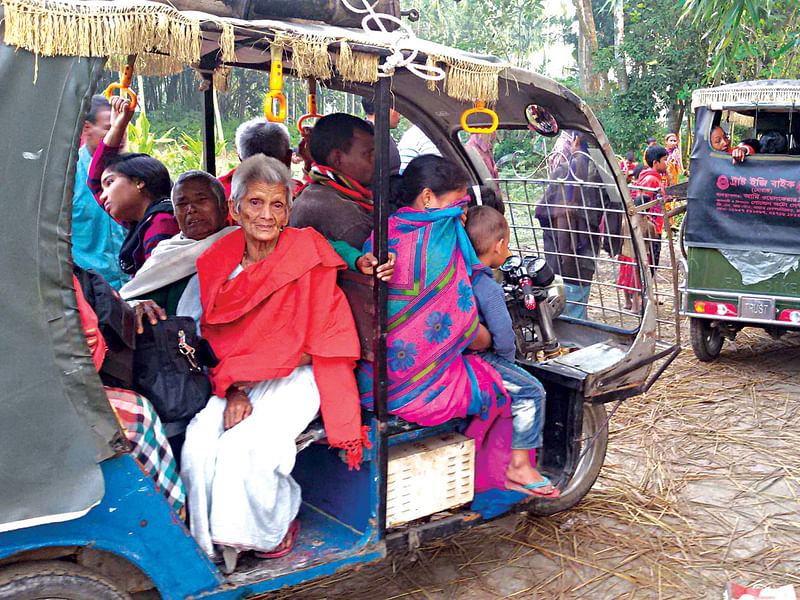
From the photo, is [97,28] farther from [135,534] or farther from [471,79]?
[135,534]

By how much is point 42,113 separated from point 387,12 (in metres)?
1.59

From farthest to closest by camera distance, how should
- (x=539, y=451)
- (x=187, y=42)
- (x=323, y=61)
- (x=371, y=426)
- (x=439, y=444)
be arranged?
(x=539, y=451), (x=439, y=444), (x=371, y=426), (x=323, y=61), (x=187, y=42)

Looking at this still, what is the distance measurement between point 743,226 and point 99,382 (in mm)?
5548

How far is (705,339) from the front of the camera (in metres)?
6.84

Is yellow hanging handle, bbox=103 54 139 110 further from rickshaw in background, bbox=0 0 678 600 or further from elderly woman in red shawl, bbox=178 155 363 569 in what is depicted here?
elderly woman in red shawl, bbox=178 155 363 569

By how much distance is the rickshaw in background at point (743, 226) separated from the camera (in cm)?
612

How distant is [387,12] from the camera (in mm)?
3143

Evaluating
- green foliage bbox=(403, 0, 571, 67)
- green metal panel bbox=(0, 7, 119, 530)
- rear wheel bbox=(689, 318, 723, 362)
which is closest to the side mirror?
green metal panel bbox=(0, 7, 119, 530)

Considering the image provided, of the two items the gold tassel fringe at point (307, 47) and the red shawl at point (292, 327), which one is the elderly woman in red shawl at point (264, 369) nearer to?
the red shawl at point (292, 327)

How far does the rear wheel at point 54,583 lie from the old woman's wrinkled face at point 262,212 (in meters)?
1.31

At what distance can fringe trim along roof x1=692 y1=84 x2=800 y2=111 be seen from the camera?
20.6 feet

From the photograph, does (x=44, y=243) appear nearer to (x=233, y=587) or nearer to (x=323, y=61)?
(x=323, y=61)

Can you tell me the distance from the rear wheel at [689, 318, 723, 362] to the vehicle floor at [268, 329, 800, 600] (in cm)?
114

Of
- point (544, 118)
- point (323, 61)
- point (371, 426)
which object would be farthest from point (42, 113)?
point (544, 118)
